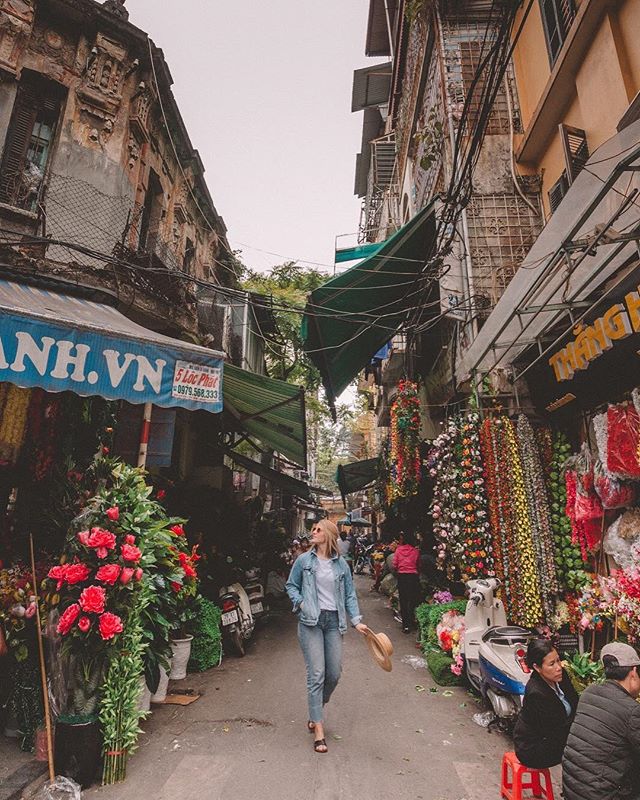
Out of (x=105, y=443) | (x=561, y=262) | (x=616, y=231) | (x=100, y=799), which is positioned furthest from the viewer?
(x=105, y=443)

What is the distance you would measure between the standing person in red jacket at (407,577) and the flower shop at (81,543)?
4.56 meters

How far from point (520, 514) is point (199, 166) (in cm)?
1235

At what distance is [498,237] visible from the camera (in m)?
7.95

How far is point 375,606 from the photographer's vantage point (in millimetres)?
11656

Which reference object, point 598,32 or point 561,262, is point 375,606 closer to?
point 561,262

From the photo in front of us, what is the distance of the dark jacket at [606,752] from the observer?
231 centimetres

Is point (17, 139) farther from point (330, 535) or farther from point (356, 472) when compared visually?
point (356, 472)

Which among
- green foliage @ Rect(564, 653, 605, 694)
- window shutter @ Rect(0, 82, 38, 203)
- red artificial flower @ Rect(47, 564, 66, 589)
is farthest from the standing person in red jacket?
window shutter @ Rect(0, 82, 38, 203)

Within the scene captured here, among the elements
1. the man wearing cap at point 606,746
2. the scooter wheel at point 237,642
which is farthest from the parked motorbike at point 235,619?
the man wearing cap at point 606,746

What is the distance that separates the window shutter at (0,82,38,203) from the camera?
7.61 meters

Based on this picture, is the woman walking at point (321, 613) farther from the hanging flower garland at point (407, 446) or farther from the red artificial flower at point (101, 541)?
the hanging flower garland at point (407, 446)

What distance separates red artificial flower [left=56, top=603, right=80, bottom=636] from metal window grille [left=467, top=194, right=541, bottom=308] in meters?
7.28

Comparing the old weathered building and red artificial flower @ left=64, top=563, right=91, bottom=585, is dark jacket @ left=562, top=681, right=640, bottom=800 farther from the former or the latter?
the old weathered building

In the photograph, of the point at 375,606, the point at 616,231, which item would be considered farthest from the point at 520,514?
the point at 375,606
